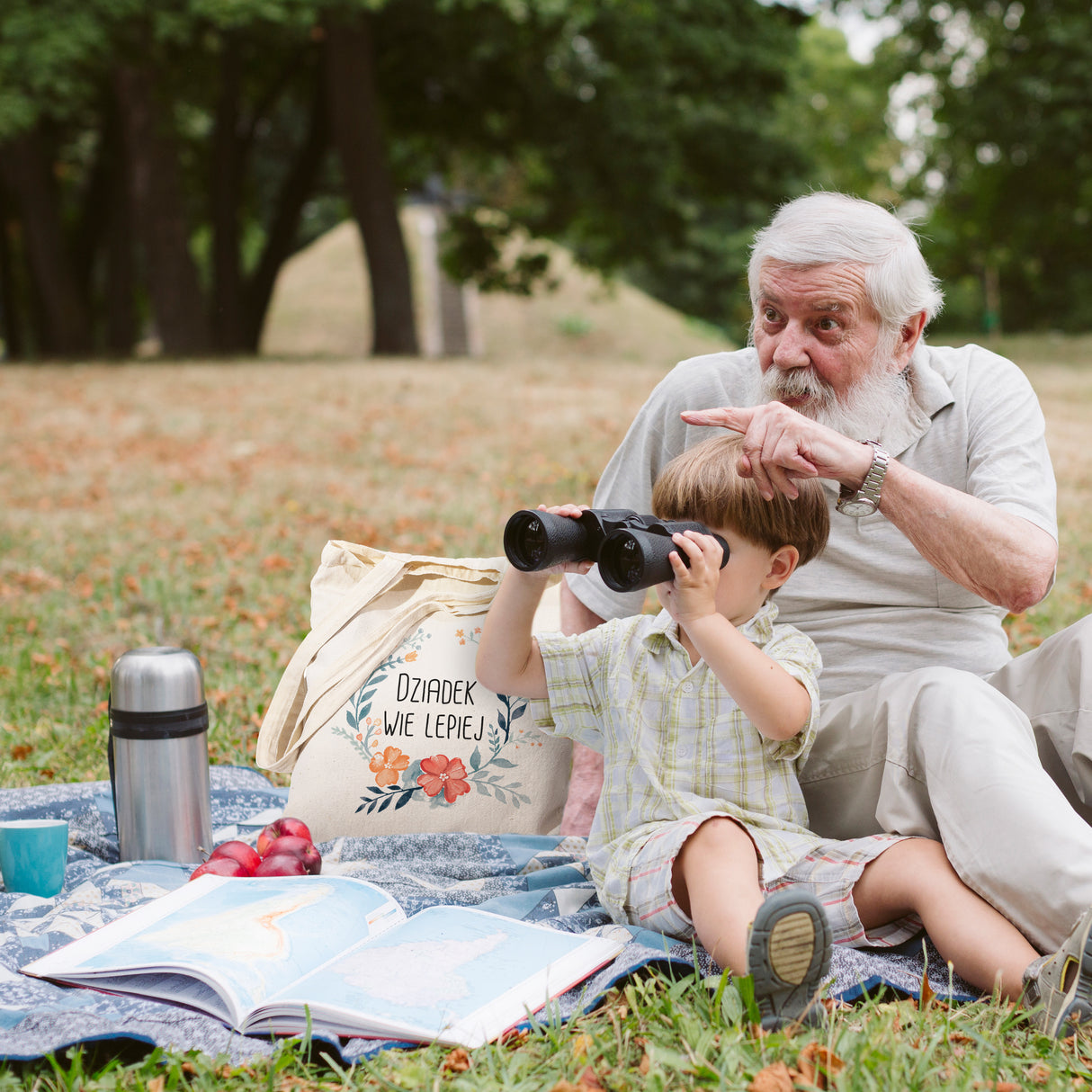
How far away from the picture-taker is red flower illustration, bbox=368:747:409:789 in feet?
9.85

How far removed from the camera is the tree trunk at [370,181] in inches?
635

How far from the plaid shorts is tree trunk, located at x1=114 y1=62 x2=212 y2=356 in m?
14.9

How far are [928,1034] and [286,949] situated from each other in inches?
44.3

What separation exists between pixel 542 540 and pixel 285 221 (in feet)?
62.1

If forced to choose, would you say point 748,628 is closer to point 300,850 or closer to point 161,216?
point 300,850

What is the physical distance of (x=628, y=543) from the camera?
2104mm

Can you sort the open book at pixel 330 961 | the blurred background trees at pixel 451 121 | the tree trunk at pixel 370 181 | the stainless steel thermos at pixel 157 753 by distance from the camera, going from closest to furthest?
the open book at pixel 330 961 < the stainless steel thermos at pixel 157 753 < the blurred background trees at pixel 451 121 < the tree trunk at pixel 370 181

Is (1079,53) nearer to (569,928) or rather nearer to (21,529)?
(21,529)

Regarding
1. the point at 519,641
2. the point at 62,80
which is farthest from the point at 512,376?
the point at 519,641

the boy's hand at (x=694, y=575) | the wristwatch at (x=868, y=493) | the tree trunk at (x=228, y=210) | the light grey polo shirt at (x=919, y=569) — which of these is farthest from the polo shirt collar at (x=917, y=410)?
the tree trunk at (x=228, y=210)

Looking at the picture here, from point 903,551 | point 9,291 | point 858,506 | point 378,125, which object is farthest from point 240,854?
point 9,291

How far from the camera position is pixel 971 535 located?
2.46 metres

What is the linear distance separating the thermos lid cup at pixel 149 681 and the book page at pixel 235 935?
0.48 meters

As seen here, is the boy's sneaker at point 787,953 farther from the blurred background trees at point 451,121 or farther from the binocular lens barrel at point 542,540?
the blurred background trees at point 451,121
